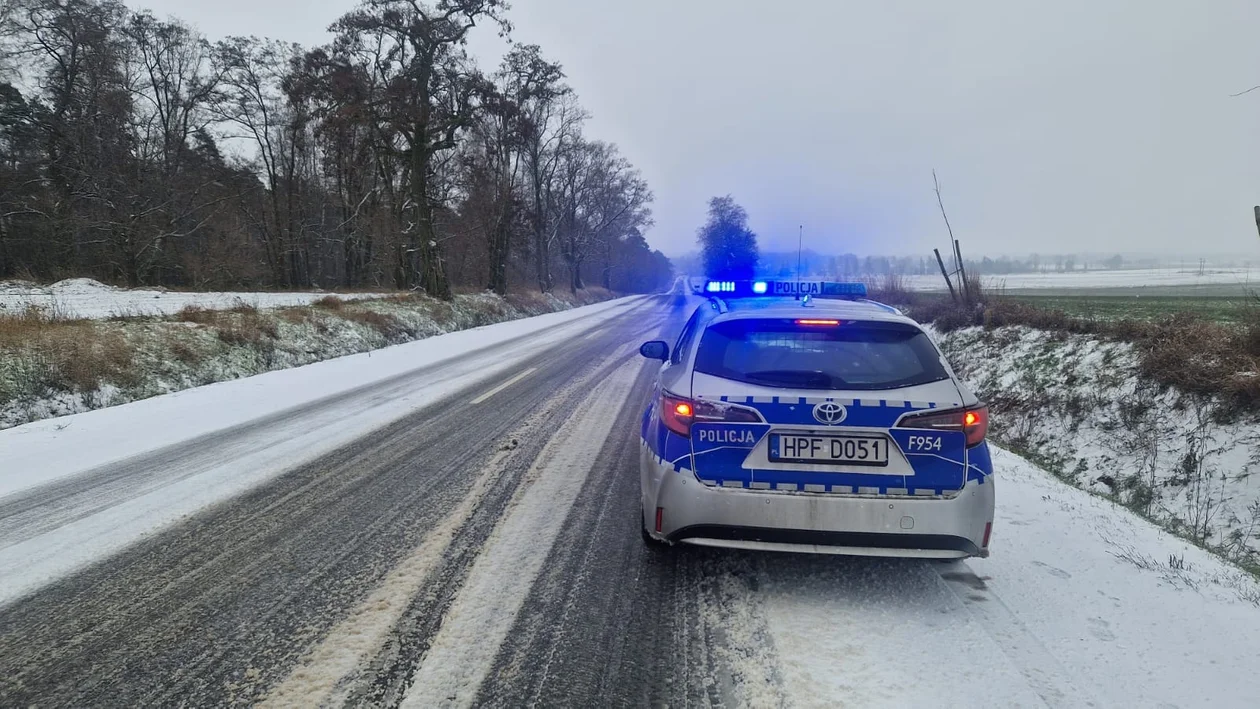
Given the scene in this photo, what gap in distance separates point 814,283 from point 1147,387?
576 cm

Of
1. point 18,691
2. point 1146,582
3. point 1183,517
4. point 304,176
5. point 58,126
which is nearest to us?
point 18,691

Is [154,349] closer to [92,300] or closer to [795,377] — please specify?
[92,300]

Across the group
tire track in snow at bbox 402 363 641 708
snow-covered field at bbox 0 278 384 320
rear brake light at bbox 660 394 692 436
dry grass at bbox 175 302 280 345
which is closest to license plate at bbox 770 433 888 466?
rear brake light at bbox 660 394 692 436

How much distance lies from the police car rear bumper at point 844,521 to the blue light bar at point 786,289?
2.08 m

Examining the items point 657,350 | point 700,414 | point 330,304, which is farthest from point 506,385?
point 330,304

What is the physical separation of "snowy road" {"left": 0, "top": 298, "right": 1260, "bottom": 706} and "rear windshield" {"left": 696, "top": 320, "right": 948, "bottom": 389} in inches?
45.0

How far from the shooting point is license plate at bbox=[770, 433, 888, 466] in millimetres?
2939

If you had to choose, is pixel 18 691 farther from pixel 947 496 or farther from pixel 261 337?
pixel 261 337

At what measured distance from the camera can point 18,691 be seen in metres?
2.30

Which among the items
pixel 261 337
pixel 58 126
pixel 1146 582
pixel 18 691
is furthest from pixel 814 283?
pixel 58 126

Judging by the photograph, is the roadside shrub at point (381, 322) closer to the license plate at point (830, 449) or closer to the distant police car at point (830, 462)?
the distant police car at point (830, 462)

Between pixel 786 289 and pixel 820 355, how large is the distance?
1.92 metres

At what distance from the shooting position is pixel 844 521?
2896 millimetres

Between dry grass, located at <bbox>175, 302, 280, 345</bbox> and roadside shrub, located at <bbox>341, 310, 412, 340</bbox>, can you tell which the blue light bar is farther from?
roadside shrub, located at <bbox>341, 310, 412, 340</bbox>
